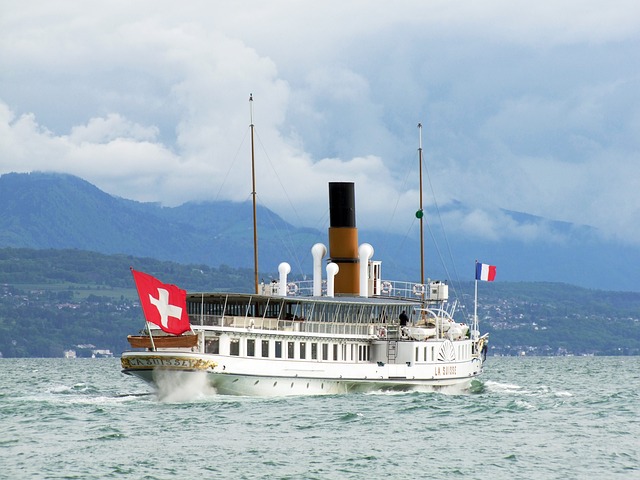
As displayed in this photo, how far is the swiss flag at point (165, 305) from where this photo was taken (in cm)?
6238

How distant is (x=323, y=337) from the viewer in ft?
225

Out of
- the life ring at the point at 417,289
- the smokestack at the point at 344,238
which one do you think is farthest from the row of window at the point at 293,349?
the life ring at the point at 417,289

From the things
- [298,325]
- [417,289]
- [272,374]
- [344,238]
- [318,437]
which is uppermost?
[344,238]

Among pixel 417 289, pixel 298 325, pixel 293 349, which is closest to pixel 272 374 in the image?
pixel 293 349

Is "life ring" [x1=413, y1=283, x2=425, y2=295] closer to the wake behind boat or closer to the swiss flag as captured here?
the wake behind boat

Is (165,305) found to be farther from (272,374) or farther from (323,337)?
(323,337)

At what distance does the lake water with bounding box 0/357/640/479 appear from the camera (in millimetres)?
45031

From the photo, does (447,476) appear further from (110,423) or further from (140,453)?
(110,423)

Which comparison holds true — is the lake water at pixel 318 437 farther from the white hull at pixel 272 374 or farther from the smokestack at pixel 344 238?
the smokestack at pixel 344 238

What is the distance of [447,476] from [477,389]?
3979 centimetres

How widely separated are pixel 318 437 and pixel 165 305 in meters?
13.3

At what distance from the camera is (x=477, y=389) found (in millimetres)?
83500

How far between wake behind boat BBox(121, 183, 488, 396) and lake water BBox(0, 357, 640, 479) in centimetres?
141

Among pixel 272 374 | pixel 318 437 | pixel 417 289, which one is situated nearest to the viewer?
pixel 318 437
